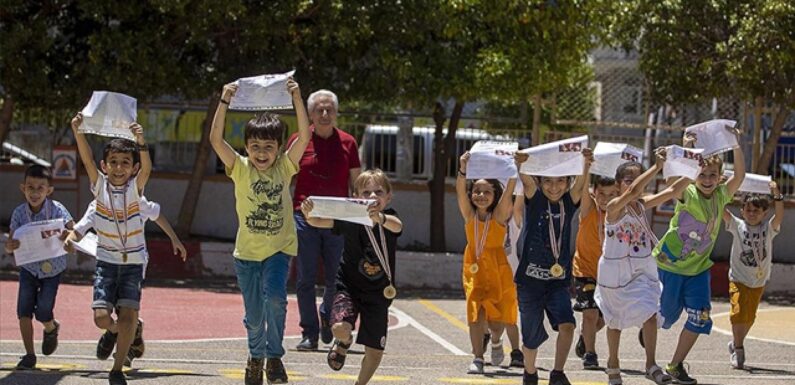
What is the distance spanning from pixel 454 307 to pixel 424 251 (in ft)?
13.2

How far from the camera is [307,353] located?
38.6 feet

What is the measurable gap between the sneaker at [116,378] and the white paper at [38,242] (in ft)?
5.35

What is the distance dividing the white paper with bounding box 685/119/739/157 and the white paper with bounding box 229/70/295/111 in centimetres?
311

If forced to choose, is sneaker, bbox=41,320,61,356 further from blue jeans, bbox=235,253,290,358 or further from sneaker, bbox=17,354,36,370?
blue jeans, bbox=235,253,290,358

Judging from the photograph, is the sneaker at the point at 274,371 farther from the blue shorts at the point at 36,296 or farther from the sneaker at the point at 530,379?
the blue shorts at the point at 36,296

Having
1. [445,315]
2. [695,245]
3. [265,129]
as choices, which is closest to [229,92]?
[265,129]

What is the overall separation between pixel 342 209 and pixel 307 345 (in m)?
3.58

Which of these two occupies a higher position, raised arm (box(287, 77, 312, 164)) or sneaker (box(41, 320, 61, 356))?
raised arm (box(287, 77, 312, 164))

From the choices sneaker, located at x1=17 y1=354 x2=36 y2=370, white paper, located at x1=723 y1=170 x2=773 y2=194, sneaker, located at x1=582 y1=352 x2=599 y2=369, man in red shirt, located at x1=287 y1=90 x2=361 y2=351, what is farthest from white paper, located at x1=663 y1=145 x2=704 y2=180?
sneaker, located at x1=17 y1=354 x2=36 y2=370

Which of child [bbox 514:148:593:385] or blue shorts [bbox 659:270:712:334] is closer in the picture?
child [bbox 514:148:593:385]

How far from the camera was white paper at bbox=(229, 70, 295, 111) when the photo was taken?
895 cm

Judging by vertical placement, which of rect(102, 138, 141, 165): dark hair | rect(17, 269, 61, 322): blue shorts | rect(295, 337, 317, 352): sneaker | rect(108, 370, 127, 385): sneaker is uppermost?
rect(102, 138, 141, 165): dark hair

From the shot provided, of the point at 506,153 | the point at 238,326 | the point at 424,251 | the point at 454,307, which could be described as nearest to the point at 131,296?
the point at 506,153

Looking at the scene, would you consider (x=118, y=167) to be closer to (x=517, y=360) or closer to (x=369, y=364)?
(x=369, y=364)
